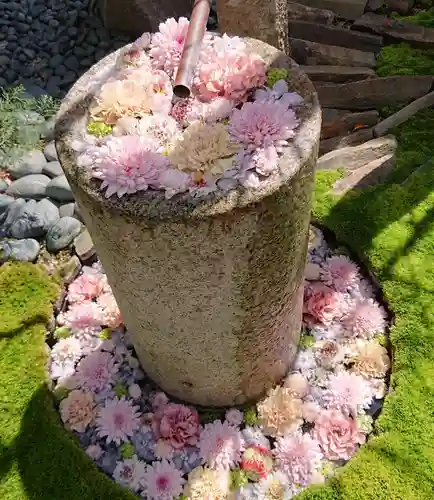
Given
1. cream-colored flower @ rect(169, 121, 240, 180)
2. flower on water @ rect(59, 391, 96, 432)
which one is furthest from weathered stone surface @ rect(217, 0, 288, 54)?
flower on water @ rect(59, 391, 96, 432)

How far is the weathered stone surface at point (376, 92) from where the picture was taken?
418 cm

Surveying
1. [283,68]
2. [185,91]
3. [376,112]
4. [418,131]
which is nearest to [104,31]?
[376,112]

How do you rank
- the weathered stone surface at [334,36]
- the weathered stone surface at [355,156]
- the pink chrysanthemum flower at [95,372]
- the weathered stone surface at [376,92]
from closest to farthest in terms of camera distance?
1. the pink chrysanthemum flower at [95,372]
2. the weathered stone surface at [355,156]
3. the weathered stone surface at [376,92]
4. the weathered stone surface at [334,36]

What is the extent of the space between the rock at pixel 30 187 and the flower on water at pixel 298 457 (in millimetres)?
2203

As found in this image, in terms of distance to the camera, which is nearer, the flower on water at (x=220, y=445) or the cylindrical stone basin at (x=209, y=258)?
the cylindrical stone basin at (x=209, y=258)

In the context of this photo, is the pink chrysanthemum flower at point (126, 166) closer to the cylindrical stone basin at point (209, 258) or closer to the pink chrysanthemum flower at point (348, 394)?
the cylindrical stone basin at point (209, 258)

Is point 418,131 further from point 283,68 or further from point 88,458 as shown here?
point 88,458

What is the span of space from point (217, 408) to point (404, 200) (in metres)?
1.64

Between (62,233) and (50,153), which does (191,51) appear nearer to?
(62,233)

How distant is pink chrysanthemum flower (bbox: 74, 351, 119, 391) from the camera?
2990 millimetres

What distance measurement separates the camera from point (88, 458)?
2.76m

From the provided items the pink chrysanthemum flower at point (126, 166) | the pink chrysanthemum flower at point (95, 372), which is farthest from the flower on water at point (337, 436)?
the pink chrysanthemum flower at point (126, 166)

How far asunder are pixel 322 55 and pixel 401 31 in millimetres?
725

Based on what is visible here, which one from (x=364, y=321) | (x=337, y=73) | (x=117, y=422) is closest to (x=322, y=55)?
(x=337, y=73)
